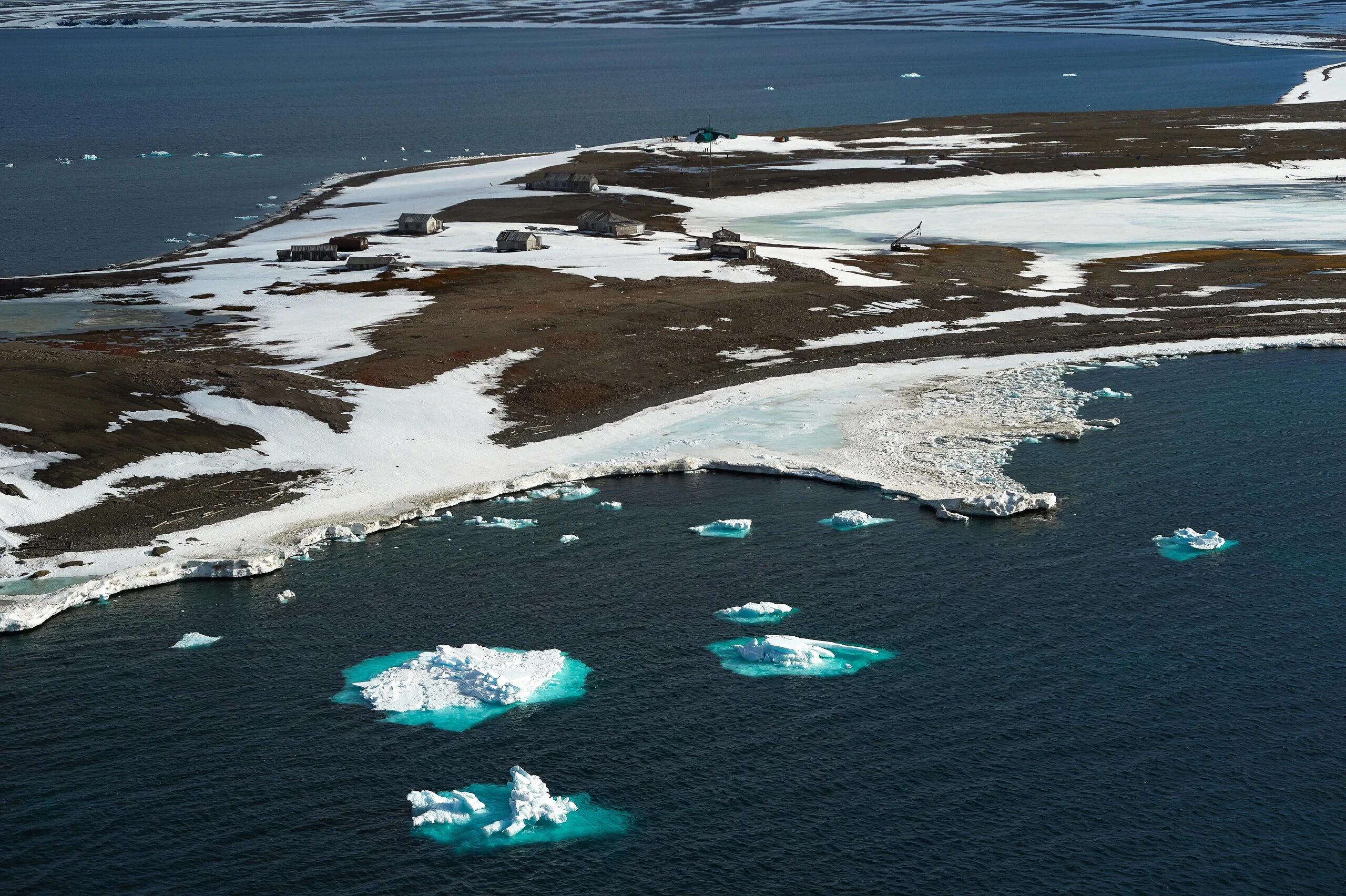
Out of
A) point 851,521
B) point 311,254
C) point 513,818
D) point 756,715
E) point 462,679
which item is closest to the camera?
point 513,818

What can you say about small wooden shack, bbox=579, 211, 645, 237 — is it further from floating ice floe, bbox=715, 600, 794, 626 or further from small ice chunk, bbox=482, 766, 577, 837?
small ice chunk, bbox=482, 766, 577, 837

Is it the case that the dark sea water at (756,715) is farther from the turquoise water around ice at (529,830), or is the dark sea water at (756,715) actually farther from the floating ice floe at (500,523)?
the floating ice floe at (500,523)

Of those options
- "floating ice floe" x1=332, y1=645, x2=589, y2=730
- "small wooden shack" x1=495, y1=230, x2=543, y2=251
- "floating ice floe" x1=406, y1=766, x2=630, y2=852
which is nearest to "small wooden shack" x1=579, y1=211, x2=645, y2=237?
"small wooden shack" x1=495, y1=230, x2=543, y2=251

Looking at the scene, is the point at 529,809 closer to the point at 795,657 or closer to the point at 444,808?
the point at 444,808

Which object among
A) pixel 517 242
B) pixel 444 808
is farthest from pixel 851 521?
pixel 517 242

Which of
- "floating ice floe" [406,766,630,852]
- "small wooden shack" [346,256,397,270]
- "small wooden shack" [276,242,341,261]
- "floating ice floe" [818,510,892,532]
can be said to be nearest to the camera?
"floating ice floe" [406,766,630,852]

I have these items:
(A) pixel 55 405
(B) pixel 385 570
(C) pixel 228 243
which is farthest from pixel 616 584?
(C) pixel 228 243

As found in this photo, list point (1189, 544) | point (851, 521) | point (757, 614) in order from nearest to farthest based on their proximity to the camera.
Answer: point (757, 614), point (1189, 544), point (851, 521)

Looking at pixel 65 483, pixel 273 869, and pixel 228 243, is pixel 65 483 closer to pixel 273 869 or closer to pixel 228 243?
pixel 273 869
